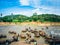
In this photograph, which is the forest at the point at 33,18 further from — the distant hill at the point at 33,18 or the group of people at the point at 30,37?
the group of people at the point at 30,37

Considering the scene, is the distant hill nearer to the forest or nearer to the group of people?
the forest

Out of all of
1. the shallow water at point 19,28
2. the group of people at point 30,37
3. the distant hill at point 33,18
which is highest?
the distant hill at point 33,18

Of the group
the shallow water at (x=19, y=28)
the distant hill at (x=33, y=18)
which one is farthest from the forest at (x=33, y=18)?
the shallow water at (x=19, y=28)

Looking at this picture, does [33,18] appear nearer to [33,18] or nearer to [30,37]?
[33,18]

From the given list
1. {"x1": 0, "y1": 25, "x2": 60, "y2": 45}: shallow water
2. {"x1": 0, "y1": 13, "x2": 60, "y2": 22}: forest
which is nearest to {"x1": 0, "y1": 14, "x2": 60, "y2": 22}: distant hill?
{"x1": 0, "y1": 13, "x2": 60, "y2": 22}: forest

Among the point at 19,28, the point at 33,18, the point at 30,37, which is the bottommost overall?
the point at 30,37

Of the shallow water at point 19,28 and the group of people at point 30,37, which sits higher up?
the shallow water at point 19,28

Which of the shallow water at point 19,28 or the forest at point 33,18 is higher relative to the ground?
the forest at point 33,18

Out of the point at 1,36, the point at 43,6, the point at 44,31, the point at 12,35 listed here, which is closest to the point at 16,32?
the point at 12,35

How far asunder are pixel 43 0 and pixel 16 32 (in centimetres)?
62

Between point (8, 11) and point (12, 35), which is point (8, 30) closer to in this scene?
point (12, 35)

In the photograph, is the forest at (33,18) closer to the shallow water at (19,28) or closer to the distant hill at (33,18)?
the distant hill at (33,18)

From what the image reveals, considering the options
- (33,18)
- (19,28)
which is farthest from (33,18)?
(19,28)

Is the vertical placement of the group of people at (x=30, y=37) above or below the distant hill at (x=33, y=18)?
below
